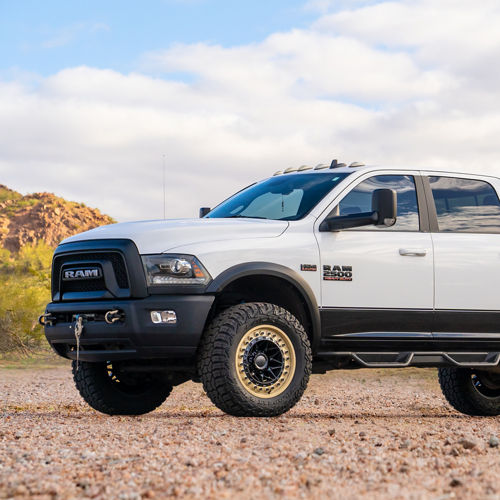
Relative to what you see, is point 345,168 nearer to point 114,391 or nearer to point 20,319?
point 114,391

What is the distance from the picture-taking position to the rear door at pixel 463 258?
28.7 feet

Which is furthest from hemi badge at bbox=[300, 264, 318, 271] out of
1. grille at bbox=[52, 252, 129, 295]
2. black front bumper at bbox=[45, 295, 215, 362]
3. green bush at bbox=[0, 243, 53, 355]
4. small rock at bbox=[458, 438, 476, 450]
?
green bush at bbox=[0, 243, 53, 355]

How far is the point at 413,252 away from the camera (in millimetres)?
8555

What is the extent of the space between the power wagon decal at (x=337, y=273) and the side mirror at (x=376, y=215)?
0.35m

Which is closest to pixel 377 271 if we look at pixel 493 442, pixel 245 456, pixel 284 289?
pixel 284 289

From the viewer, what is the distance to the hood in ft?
25.2

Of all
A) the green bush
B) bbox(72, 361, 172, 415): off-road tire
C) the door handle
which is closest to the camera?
the door handle

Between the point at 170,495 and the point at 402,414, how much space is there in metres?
5.83

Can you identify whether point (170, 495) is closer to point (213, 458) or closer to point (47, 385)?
point (213, 458)

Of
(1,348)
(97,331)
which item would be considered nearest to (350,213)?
(97,331)

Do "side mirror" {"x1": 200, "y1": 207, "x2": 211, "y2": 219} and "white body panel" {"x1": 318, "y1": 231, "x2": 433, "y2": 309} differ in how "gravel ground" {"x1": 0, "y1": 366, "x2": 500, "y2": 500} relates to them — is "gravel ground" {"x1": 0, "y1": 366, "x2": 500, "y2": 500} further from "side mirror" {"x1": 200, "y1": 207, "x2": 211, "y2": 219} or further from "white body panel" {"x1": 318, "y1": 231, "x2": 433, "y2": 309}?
"side mirror" {"x1": 200, "y1": 207, "x2": 211, "y2": 219}

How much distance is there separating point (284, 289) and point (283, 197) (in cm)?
106

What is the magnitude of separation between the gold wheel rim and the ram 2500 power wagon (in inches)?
0.4

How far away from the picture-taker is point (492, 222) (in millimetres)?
9320
